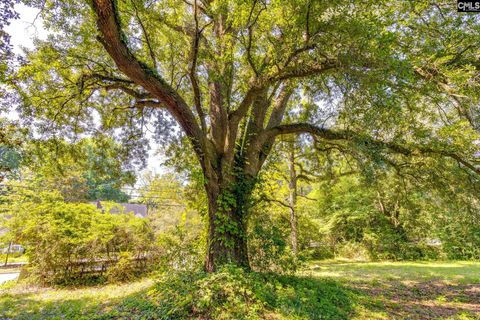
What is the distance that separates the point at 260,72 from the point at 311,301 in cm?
431

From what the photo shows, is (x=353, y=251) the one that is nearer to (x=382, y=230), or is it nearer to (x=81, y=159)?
(x=382, y=230)

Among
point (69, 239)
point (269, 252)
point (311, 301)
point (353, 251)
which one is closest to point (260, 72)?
point (269, 252)

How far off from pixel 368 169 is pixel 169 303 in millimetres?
4173

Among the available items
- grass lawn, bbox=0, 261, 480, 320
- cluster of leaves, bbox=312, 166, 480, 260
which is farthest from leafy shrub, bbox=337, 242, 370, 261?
grass lawn, bbox=0, 261, 480, 320

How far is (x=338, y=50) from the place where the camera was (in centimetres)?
382

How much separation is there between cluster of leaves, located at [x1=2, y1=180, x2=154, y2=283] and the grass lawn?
75cm

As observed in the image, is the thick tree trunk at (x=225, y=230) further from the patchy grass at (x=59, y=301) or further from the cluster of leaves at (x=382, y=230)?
the cluster of leaves at (x=382, y=230)

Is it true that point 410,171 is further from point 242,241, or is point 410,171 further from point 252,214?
point 242,241

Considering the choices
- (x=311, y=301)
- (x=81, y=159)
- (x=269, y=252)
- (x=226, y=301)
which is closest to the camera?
(x=226, y=301)

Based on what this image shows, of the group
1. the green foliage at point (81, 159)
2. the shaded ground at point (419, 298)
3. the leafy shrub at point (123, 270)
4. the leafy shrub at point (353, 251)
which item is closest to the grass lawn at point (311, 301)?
the shaded ground at point (419, 298)

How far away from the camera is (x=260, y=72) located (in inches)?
178

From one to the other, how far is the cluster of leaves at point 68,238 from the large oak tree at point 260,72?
3.40 meters

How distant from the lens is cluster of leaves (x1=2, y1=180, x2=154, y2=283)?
7696 millimetres

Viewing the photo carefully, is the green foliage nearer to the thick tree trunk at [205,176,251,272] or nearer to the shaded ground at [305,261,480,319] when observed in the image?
the thick tree trunk at [205,176,251,272]
